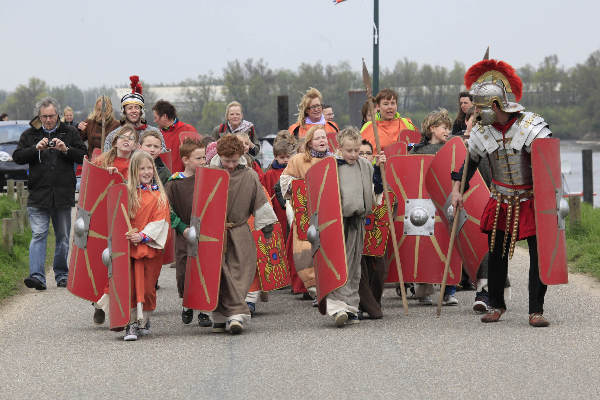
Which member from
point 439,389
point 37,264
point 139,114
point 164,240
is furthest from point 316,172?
point 37,264

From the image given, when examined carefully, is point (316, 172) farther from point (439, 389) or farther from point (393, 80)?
point (393, 80)

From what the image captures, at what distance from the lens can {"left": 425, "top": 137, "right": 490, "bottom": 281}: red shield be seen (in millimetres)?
9164

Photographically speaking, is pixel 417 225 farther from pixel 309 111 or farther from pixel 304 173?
pixel 309 111

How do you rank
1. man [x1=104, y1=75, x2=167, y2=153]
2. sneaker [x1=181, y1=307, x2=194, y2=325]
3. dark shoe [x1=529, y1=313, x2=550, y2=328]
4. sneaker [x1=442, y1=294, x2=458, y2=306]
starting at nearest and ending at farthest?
dark shoe [x1=529, y1=313, x2=550, y2=328] < sneaker [x1=181, y1=307, x2=194, y2=325] < sneaker [x1=442, y1=294, x2=458, y2=306] < man [x1=104, y1=75, x2=167, y2=153]

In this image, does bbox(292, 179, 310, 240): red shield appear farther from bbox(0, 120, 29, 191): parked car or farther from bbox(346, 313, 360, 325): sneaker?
bbox(0, 120, 29, 191): parked car

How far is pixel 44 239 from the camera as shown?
428 inches

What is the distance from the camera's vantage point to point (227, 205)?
27.3 feet

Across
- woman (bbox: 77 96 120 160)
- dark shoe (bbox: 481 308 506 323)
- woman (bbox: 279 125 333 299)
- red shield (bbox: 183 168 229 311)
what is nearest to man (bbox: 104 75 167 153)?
woman (bbox: 77 96 120 160)

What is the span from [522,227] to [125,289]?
268 centimetres

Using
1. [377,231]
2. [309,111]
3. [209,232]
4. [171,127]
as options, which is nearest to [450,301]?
[377,231]

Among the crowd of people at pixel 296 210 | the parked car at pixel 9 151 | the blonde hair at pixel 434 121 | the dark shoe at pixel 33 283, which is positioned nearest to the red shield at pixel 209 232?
the crowd of people at pixel 296 210

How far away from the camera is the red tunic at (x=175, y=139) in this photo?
37.1 ft

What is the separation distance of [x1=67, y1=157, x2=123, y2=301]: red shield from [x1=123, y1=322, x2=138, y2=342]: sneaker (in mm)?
748

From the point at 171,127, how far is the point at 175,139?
0.17 metres
